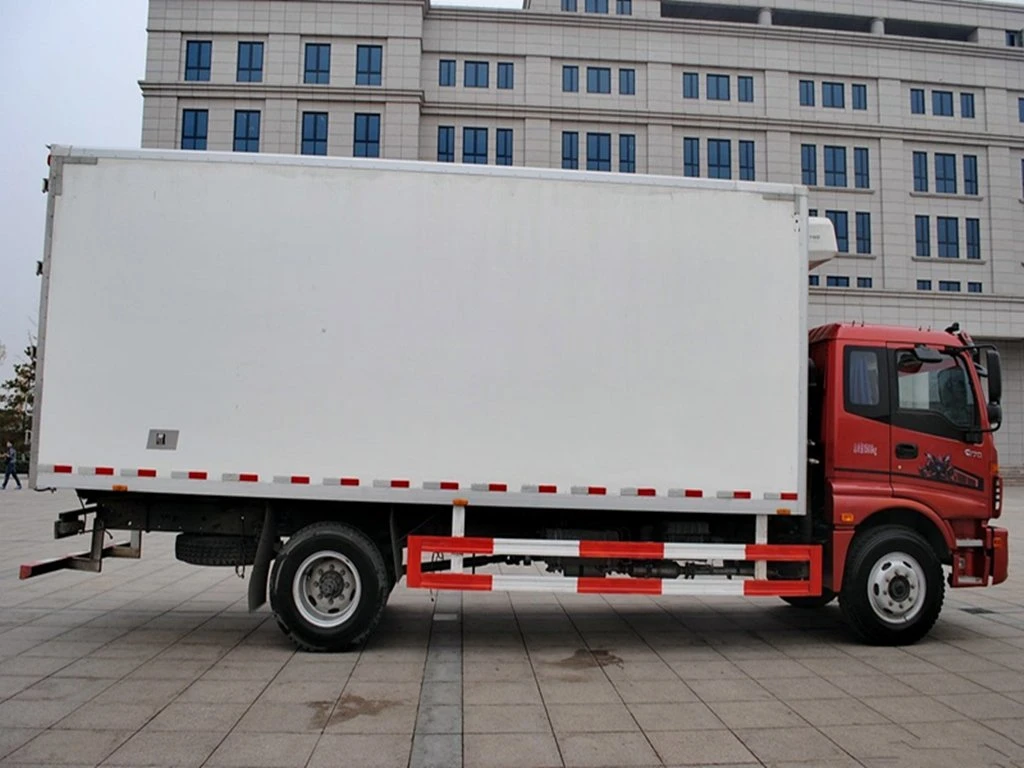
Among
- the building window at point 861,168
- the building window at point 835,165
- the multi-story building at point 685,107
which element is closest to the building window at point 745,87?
the multi-story building at point 685,107

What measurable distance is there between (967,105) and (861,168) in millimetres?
8378

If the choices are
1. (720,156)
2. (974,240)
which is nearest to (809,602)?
(720,156)

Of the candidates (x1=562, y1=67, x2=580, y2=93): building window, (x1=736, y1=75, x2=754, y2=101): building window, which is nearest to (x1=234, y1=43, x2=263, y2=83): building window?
(x1=562, y1=67, x2=580, y2=93): building window

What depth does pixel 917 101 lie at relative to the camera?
46.2m

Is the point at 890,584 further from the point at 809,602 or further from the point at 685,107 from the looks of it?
the point at 685,107

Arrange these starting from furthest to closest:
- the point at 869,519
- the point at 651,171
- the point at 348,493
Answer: the point at 651,171 < the point at 869,519 < the point at 348,493

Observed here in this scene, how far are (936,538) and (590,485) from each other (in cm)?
329

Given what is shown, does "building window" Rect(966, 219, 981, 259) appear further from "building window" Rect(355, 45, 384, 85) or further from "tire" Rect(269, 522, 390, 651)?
"tire" Rect(269, 522, 390, 651)

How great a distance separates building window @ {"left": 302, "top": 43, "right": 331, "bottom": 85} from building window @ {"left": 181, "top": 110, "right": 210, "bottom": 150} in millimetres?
5868

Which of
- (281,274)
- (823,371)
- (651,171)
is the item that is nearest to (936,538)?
(823,371)

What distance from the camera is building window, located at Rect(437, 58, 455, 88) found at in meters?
43.7

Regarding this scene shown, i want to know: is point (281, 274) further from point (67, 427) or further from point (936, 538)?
point (936, 538)

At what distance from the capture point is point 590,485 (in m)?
6.52

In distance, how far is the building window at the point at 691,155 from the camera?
144ft
